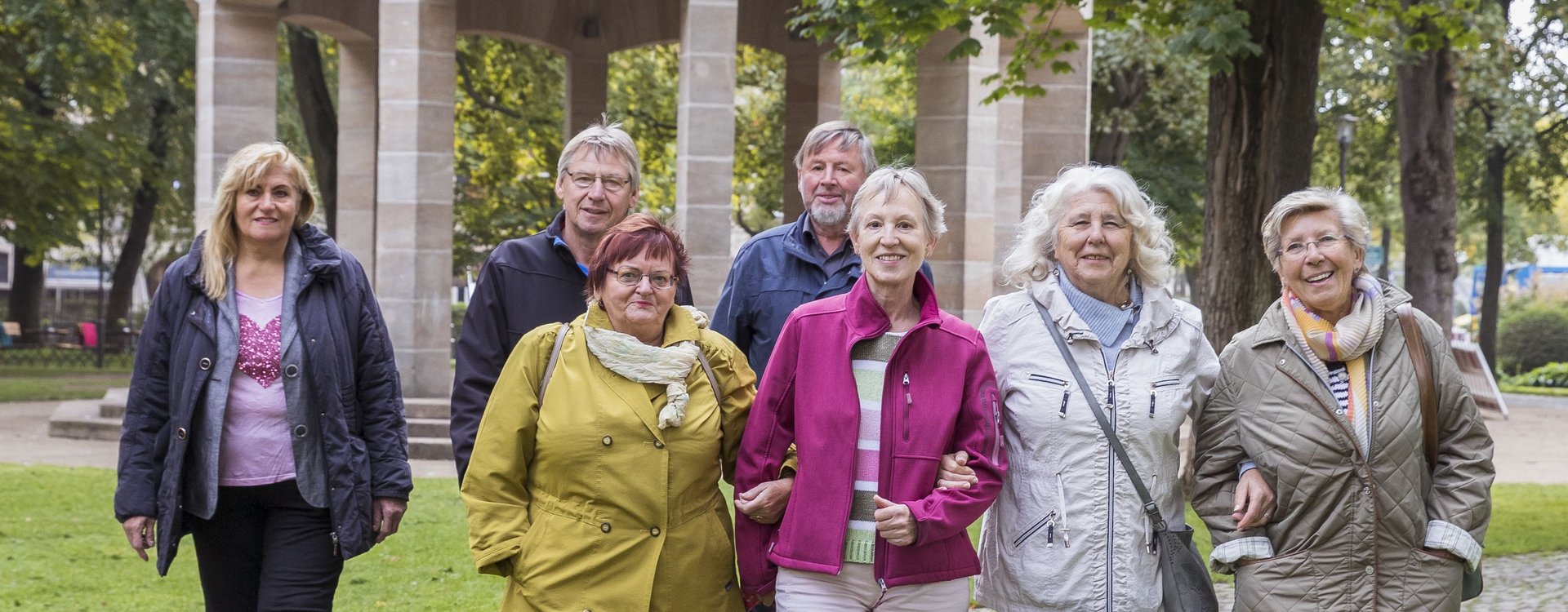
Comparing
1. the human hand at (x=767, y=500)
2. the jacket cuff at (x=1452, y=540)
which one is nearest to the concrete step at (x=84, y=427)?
the human hand at (x=767, y=500)

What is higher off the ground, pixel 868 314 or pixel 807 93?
pixel 807 93

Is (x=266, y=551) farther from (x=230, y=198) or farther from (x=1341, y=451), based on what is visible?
(x=1341, y=451)

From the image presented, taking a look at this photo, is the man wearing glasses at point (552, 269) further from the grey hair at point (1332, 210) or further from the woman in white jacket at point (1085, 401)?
the grey hair at point (1332, 210)

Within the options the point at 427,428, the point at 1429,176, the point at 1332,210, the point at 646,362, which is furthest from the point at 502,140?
the point at 1332,210

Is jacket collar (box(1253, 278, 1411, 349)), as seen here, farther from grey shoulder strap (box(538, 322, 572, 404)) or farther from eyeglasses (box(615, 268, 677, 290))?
grey shoulder strap (box(538, 322, 572, 404))

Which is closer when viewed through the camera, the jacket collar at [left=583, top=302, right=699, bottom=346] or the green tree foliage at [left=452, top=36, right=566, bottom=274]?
the jacket collar at [left=583, top=302, right=699, bottom=346]

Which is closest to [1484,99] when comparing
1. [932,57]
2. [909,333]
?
[932,57]

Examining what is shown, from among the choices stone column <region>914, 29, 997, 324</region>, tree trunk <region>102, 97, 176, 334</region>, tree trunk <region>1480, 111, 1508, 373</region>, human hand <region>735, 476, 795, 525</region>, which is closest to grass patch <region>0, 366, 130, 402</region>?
tree trunk <region>102, 97, 176, 334</region>

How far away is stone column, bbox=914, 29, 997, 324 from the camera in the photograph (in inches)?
574

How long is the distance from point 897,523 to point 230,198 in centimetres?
220

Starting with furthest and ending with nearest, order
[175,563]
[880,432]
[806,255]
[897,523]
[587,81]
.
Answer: [587,81]
[175,563]
[806,255]
[880,432]
[897,523]

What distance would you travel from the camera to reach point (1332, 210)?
4086mm

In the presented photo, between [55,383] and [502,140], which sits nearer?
[55,383]

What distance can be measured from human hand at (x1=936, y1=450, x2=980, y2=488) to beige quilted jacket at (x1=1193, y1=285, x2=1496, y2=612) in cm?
85
